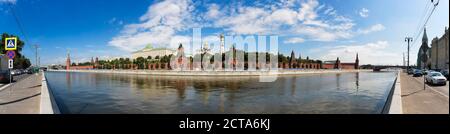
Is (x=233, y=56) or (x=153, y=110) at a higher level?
(x=233, y=56)

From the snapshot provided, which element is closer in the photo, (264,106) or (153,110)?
(153,110)

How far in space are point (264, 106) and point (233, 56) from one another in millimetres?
58197

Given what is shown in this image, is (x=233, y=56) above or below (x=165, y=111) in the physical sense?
above

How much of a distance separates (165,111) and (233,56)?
60.0 m

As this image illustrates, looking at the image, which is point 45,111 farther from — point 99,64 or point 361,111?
point 99,64
